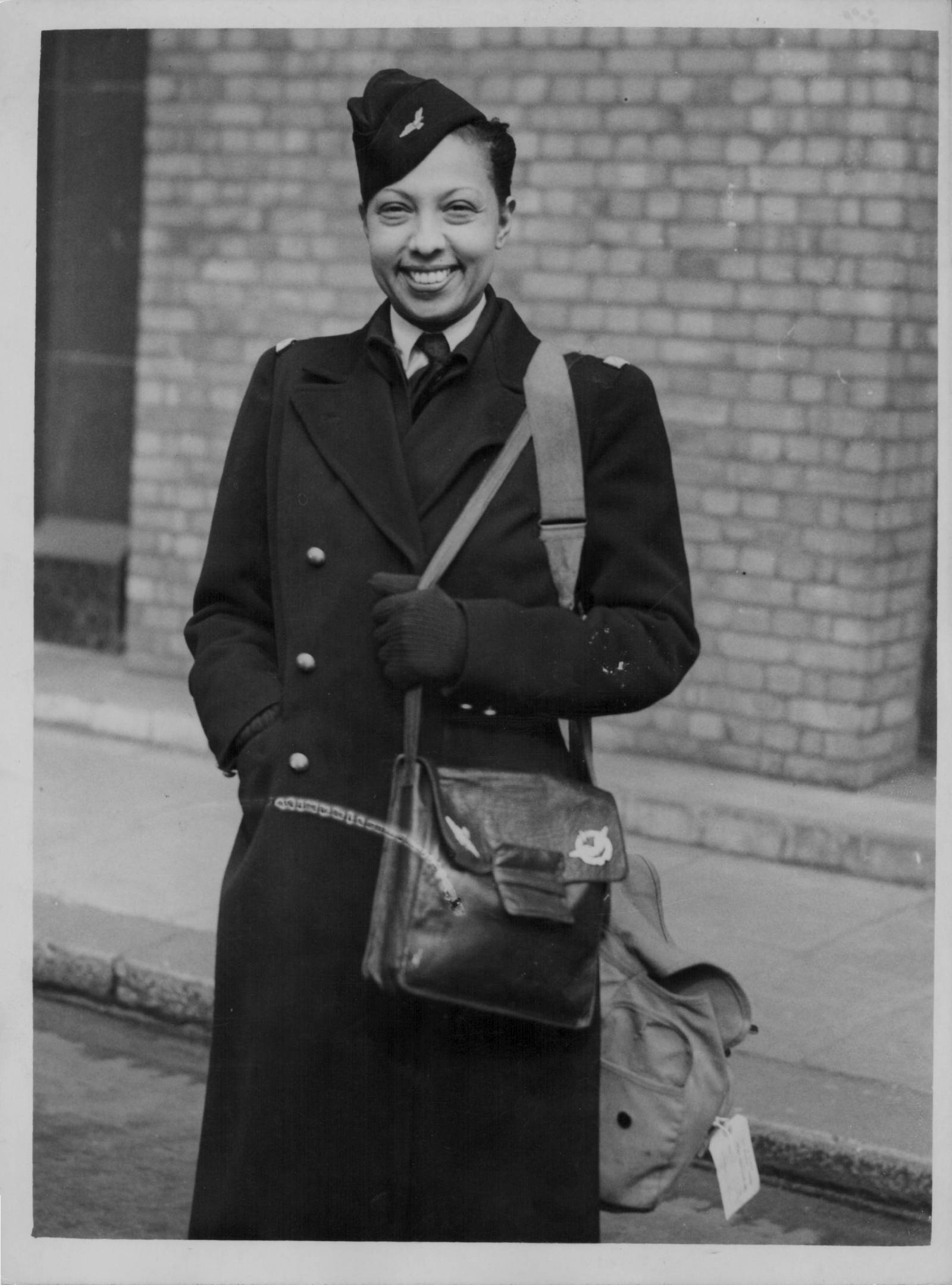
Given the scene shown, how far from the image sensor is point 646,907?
345 cm

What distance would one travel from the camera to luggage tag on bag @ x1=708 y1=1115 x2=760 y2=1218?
3379 millimetres

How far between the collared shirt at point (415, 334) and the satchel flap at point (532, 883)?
799 millimetres

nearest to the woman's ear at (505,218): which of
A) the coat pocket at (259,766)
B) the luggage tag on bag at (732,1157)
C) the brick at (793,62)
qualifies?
the coat pocket at (259,766)

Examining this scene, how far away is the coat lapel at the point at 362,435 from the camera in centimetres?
327

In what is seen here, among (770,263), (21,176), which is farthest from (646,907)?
(770,263)

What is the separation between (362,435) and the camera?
3334mm

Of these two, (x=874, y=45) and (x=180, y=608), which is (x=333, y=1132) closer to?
(x=874, y=45)

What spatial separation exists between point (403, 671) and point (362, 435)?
1.33 feet

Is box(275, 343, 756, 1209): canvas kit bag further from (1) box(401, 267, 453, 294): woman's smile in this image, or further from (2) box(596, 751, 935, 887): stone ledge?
(2) box(596, 751, 935, 887): stone ledge

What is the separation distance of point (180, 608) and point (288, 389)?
496 centimetres

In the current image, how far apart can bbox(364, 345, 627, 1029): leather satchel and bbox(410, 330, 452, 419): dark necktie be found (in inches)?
5.5

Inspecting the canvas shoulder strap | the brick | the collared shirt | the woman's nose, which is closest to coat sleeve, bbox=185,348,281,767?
the collared shirt

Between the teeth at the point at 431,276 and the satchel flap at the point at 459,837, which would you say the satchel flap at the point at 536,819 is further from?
the teeth at the point at 431,276

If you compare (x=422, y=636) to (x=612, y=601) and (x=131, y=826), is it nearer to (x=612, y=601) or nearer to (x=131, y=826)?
(x=612, y=601)
